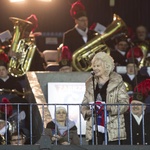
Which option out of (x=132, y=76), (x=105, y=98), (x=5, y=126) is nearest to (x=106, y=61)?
(x=105, y=98)

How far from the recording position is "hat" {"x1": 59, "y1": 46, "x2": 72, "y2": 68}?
75.7 ft

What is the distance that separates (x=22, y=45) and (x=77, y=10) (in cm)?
153

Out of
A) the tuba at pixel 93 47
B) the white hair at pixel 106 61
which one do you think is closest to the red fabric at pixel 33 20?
the tuba at pixel 93 47

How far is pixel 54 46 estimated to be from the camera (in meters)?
26.0

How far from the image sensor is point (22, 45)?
23469 millimetres

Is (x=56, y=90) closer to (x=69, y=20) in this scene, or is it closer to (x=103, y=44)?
(x=103, y=44)

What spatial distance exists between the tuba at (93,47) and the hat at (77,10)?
559mm

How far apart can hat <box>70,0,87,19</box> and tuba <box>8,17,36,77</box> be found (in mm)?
1042

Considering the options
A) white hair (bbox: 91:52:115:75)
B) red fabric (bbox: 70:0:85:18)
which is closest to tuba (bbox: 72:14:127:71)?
red fabric (bbox: 70:0:85:18)

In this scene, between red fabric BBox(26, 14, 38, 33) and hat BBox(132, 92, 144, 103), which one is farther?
red fabric BBox(26, 14, 38, 33)

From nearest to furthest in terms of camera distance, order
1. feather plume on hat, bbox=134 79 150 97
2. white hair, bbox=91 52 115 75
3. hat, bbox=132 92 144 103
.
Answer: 1. white hair, bbox=91 52 115 75
2. hat, bbox=132 92 144 103
3. feather plume on hat, bbox=134 79 150 97

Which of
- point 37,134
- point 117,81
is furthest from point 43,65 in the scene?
point 117,81

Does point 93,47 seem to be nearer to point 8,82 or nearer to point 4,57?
point 4,57

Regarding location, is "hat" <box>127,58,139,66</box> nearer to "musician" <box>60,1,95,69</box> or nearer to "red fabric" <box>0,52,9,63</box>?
"musician" <box>60,1,95,69</box>
